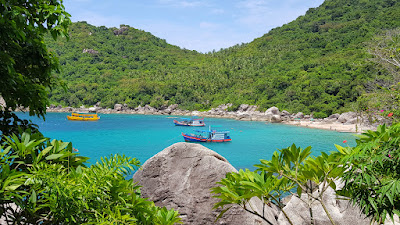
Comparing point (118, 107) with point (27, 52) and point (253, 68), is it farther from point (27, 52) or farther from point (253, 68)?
point (27, 52)

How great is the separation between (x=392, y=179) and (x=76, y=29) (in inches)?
5772

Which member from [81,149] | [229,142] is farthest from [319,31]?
[81,149]

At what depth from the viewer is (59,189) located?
4.17 ft

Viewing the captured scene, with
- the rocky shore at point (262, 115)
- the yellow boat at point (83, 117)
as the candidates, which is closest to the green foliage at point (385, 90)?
the rocky shore at point (262, 115)

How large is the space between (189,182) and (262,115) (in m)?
Result: 52.2

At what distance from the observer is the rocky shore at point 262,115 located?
3788cm

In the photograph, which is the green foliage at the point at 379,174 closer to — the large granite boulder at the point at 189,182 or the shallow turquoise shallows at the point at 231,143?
the large granite boulder at the point at 189,182

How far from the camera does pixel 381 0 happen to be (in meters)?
91.9

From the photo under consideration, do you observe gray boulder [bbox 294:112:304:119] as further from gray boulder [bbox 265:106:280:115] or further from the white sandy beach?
gray boulder [bbox 265:106:280:115]

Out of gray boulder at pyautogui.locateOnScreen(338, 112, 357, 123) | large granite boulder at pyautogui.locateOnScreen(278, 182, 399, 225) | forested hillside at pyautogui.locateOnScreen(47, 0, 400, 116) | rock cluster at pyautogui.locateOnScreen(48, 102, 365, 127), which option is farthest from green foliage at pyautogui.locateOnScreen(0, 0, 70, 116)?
forested hillside at pyautogui.locateOnScreen(47, 0, 400, 116)

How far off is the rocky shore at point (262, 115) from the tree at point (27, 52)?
2251 cm

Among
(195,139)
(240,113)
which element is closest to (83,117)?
(240,113)

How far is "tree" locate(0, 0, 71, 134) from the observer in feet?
5.31

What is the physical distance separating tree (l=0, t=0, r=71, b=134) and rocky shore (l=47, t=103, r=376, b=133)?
73.9ft
